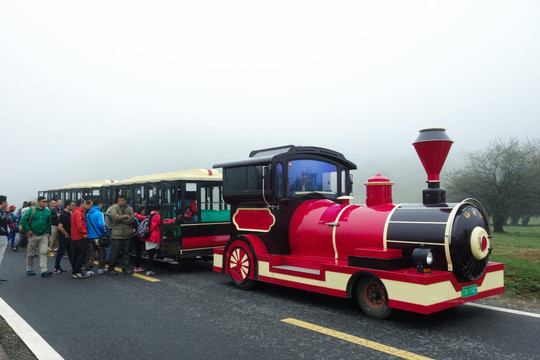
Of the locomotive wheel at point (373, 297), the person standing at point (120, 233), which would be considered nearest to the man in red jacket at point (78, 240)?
the person standing at point (120, 233)

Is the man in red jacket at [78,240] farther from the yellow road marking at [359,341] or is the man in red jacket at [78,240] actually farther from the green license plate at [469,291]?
the green license plate at [469,291]

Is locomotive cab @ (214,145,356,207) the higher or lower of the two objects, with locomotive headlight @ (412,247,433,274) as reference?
higher

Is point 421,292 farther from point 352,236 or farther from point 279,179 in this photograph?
point 279,179

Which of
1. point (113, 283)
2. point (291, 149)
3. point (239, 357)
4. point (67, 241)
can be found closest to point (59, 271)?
point (67, 241)

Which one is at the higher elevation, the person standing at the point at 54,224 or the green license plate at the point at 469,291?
the person standing at the point at 54,224

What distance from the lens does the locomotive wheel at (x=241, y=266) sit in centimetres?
703

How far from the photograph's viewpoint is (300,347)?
424 cm

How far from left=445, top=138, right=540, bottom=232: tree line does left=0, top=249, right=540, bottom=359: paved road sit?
27.8m

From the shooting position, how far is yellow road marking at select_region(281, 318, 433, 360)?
3.99m

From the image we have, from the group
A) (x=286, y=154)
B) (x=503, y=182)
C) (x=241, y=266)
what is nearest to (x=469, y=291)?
(x=286, y=154)

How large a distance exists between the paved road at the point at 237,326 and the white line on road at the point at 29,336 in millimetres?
93

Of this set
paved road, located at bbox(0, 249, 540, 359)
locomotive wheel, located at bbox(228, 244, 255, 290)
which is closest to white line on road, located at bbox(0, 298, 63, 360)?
paved road, located at bbox(0, 249, 540, 359)

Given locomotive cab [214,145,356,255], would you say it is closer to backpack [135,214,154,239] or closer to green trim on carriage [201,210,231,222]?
green trim on carriage [201,210,231,222]

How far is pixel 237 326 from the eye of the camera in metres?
4.97
